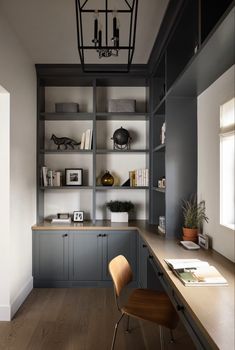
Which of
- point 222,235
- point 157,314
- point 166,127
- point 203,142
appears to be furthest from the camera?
point 166,127

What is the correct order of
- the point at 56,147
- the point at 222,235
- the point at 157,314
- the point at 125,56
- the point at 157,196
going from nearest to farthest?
1. the point at 157,314
2. the point at 222,235
3. the point at 125,56
4. the point at 157,196
5. the point at 56,147

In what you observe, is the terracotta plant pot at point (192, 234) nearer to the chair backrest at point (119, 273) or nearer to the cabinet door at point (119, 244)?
the chair backrest at point (119, 273)

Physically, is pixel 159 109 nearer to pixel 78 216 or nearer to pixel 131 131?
pixel 131 131

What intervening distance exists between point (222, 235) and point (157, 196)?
1.50 m

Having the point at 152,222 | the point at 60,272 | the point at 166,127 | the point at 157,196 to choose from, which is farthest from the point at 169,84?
the point at 60,272

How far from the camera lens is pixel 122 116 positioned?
3.95 m

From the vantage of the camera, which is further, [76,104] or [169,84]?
[76,104]

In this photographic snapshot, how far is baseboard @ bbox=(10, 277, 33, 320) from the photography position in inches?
116

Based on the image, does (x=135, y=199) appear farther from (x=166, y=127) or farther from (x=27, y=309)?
(x=27, y=309)

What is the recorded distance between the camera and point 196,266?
1.90 m

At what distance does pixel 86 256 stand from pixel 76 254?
122 millimetres

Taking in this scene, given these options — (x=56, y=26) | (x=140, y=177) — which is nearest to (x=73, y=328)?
(x=140, y=177)

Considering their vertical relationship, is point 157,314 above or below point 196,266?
below

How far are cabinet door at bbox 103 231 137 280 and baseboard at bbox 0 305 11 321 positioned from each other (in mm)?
1195
